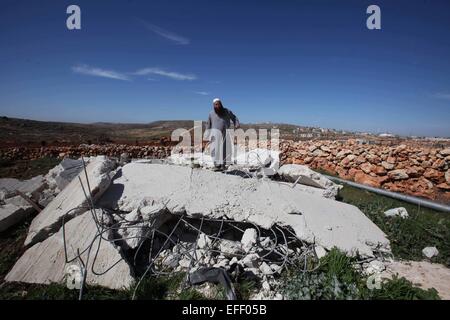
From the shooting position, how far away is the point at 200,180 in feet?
13.2

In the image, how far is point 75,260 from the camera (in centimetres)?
279

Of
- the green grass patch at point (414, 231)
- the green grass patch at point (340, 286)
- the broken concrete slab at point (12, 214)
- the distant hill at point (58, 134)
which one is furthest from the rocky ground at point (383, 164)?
the distant hill at point (58, 134)

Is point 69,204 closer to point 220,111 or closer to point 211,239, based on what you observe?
point 211,239

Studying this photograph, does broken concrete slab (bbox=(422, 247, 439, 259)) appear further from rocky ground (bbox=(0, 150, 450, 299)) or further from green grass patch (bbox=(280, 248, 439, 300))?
green grass patch (bbox=(280, 248, 439, 300))

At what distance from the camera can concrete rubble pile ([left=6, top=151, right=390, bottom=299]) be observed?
2.81 metres

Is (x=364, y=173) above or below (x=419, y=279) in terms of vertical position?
above

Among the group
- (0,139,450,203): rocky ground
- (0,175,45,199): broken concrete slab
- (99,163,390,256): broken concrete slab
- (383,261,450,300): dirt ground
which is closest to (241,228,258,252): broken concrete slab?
(99,163,390,256): broken concrete slab

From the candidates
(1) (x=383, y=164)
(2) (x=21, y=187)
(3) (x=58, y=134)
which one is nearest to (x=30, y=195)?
(2) (x=21, y=187)

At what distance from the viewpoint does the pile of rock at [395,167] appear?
22.0 ft

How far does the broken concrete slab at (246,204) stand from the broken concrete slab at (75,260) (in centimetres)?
56

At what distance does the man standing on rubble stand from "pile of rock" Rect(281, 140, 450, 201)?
478cm
